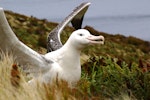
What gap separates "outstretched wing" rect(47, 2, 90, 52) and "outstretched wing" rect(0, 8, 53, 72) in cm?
137

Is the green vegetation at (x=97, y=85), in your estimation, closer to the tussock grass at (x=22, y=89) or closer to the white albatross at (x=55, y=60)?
the tussock grass at (x=22, y=89)

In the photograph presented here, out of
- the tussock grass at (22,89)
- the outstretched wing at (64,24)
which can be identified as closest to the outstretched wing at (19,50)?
the tussock grass at (22,89)

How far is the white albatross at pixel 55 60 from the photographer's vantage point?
636cm

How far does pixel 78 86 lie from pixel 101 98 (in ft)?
1.49

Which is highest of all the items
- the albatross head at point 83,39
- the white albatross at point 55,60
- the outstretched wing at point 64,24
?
the albatross head at point 83,39

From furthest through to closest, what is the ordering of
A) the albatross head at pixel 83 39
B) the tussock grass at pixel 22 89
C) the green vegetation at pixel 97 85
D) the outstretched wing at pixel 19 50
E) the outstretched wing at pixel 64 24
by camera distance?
the outstretched wing at pixel 64 24 → the albatross head at pixel 83 39 → the outstretched wing at pixel 19 50 → the green vegetation at pixel 97 85 → the tussock grass at pixel 22 89

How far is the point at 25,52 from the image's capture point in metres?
6.38

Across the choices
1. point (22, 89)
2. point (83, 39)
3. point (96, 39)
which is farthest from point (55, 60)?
point (22, 89)

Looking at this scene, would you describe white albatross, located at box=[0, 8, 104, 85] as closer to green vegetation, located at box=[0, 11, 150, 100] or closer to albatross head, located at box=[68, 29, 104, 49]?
albatross head, located at box=[68, 29, 104, 49]

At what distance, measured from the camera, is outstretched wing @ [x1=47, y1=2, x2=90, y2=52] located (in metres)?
7.95

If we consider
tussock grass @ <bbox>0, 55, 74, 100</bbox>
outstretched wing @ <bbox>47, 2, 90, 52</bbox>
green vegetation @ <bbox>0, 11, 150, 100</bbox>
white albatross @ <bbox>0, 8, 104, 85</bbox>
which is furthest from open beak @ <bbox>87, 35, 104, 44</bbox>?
outstretched wing @ <bbox>47, 2, 90, 52</bbox>

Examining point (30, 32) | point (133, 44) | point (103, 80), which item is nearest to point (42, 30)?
point (30, 32)

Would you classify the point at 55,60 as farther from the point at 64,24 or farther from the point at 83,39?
the point at 64,24

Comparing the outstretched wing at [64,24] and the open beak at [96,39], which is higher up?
the open beak at [96,39]
